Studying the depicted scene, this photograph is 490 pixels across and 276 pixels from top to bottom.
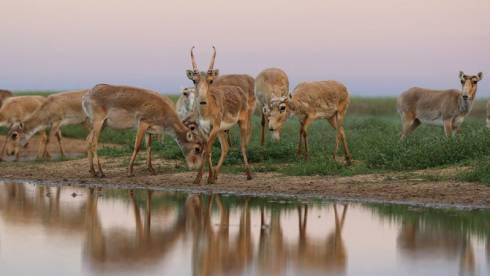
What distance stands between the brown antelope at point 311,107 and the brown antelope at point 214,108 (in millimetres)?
2305

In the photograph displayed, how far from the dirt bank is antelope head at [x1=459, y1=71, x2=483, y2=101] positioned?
715cm

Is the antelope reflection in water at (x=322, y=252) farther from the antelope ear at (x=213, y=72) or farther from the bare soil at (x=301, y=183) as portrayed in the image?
the antelope ear at (x=213, y=72)

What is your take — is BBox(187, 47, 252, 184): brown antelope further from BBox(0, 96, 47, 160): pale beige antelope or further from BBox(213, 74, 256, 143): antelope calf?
BBox(0, 96, 47, 160): pale beige antelope

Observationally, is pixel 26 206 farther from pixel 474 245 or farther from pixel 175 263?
pixel 474 245

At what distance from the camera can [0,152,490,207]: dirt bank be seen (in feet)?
53.9

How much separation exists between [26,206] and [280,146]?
27.9ft

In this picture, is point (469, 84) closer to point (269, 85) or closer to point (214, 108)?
point (269, 85)

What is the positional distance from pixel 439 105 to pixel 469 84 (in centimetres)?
139

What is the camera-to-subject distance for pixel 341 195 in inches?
666

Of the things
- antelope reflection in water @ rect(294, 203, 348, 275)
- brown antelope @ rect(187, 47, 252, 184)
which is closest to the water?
antelope reflection in water @ rect(294, 203, 348, 275)

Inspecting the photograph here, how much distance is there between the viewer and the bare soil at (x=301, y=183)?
16422mm

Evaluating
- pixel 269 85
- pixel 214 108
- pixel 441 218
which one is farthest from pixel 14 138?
pixel 441 218

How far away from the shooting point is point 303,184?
1833 centimetres

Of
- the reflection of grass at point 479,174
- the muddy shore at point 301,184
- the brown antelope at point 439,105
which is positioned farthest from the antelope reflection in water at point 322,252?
the brown antelope at point 439,105
